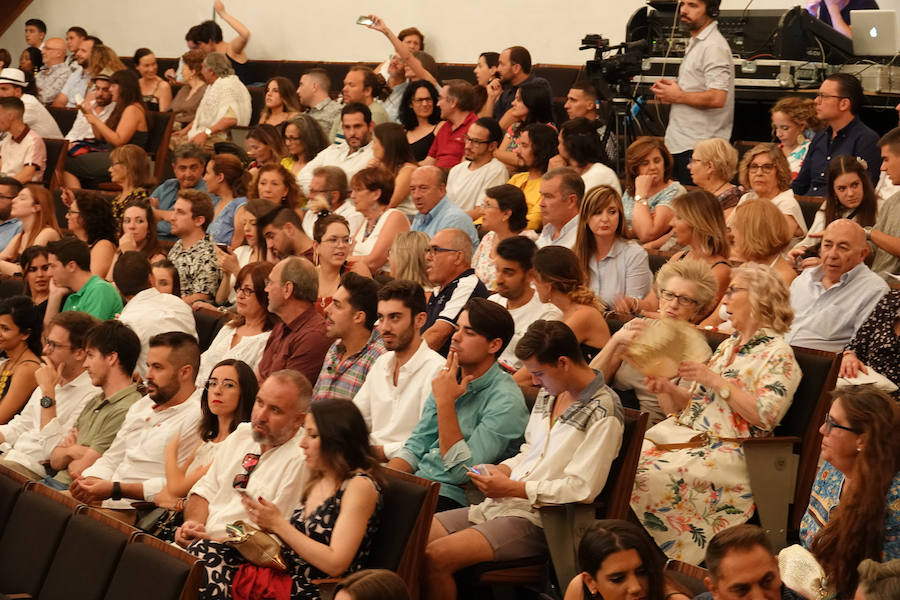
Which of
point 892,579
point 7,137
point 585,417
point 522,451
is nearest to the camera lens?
point 892,579

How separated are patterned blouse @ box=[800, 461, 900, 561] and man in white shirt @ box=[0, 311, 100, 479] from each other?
252 cm

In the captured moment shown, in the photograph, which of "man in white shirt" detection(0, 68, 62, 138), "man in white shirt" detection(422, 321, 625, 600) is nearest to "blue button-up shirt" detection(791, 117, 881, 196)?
"man in white shirt" detection(422, 321, 625, 600)

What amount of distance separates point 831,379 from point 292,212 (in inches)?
104

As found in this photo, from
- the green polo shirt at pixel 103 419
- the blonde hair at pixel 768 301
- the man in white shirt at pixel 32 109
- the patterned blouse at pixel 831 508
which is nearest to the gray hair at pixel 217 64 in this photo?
the man in white shirt at pixel 32 109

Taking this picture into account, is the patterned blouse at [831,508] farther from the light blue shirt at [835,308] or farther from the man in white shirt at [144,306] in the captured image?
the man in white shirt at [144,306]

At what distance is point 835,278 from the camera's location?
386 cm

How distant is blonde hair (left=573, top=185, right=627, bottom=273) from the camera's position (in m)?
4.29

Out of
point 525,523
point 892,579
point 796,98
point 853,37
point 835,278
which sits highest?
point 853,37

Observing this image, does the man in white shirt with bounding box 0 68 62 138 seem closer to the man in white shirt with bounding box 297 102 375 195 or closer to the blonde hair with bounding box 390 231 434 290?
the man in white shirt with bounding box 297 102 375 195

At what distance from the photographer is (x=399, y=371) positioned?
3.67 meters

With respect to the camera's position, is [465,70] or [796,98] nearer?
[796,98]

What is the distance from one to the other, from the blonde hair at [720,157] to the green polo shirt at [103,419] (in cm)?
255

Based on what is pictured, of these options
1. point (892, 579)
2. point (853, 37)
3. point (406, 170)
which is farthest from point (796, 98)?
point (892, 579)

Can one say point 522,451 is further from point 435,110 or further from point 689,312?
point 435,110
